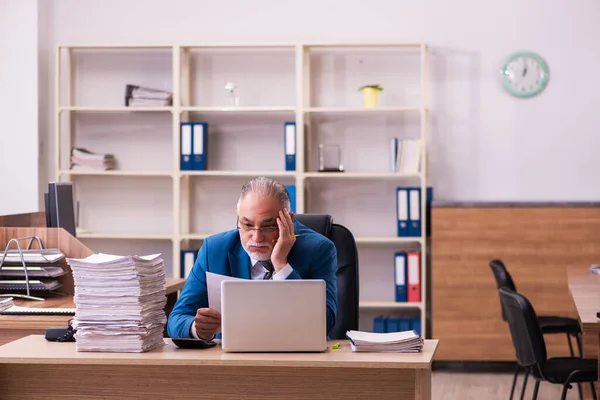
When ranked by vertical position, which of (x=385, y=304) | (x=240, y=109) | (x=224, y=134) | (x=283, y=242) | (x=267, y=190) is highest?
(x=240, y=109)

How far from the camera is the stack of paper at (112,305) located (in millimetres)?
2443

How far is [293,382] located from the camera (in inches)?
96.7

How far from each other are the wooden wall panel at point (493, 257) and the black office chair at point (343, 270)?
2.80 m

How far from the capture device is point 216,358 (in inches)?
91.7

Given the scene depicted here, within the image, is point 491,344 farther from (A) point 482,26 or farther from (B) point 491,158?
(A) point 482,26

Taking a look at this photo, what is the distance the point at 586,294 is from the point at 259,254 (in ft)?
6.30

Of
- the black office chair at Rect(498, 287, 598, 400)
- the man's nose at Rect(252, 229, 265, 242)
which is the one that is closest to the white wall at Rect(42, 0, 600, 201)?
the black office chair at Rect(498, 287, 598, 400)

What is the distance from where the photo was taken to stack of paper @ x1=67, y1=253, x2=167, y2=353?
2443 millimetres

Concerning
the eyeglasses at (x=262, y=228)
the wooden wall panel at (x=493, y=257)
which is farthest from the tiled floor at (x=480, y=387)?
the eyeglasses at (x=262, y=228)

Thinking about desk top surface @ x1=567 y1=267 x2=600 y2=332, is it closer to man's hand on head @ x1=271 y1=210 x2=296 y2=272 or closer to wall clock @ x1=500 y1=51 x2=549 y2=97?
man's hand on head @ x1=271 y1=210 x2=296 y2=272

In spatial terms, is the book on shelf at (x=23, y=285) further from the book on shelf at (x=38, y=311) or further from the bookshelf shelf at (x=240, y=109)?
the bookshelf shelf at (x=240, y=109)

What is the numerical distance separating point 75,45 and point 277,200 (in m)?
3.98

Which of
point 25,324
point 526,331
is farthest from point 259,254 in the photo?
point 526,331

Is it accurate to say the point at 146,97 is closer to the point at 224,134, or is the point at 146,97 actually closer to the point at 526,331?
the point at 224,134
